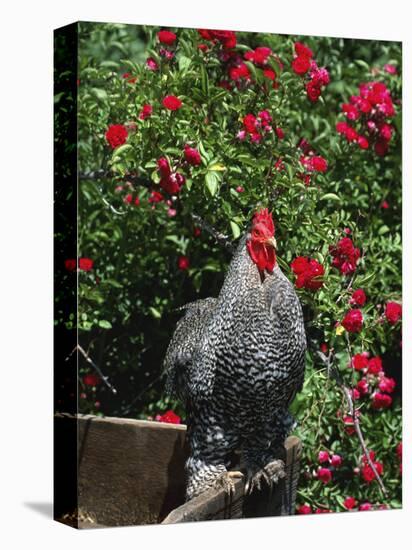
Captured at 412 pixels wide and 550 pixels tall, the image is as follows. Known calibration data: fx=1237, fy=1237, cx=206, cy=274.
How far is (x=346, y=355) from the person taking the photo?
5.93 meters

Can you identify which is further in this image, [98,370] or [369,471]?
[369,471]

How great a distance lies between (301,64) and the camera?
579 cm

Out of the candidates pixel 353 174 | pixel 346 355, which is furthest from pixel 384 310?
pixel 353 174

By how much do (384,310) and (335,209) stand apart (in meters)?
0.55

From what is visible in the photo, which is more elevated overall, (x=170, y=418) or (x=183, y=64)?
(x=183, y=64)

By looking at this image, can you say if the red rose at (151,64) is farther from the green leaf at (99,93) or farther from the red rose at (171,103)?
the green leaf at (99,93)

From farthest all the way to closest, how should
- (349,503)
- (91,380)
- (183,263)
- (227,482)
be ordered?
(183,263)
(91,380)
(349,503)
(227,482)

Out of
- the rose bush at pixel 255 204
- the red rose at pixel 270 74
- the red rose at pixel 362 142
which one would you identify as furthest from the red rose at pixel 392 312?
the red rose at pixel 270 74

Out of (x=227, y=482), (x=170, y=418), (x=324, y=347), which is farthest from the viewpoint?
(x=324, y=347)

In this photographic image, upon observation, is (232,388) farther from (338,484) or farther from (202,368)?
(338,484)

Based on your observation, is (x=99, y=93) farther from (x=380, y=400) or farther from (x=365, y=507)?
(x=365, y=507)

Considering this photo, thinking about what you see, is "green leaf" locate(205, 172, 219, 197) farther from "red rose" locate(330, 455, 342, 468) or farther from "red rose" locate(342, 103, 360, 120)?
"red rose" locate(330, 455, 342, 468)

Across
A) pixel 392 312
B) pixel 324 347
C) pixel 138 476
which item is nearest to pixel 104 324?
pixel 138 476

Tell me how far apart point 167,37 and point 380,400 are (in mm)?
2021
